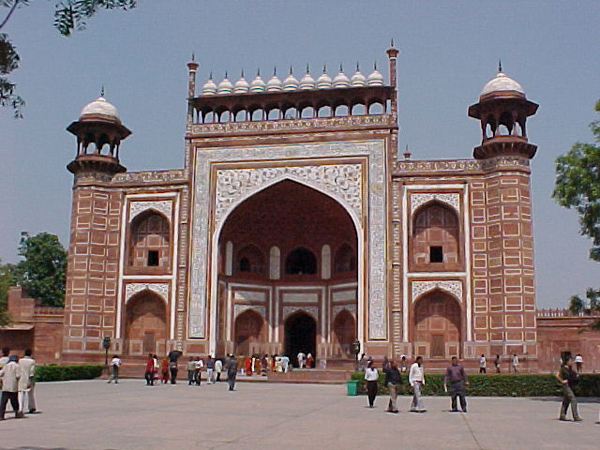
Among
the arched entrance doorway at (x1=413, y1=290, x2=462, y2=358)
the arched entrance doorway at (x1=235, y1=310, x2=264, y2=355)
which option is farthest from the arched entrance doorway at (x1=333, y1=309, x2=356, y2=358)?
the arched entrance doorway at (x1=413, y1=290, x2=462, y2=358)

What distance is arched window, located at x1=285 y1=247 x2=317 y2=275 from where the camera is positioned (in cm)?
3209

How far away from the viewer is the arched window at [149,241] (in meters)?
29.3

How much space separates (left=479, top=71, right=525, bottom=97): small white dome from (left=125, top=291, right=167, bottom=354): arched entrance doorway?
48.1ft

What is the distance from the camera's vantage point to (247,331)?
30.6 metres

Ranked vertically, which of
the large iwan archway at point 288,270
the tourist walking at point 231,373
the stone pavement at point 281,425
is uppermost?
the large iwan archway at point 288,270

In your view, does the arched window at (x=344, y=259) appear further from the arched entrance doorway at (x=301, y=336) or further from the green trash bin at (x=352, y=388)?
the green trash bin at (x=352, y=388)

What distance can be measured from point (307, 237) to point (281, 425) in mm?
21164

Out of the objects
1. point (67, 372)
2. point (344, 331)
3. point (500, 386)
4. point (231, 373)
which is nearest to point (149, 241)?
point (67, 372)

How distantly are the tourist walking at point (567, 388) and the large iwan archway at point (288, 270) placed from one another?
17214 millimetres

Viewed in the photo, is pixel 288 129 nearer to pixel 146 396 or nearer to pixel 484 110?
pixel 484 110

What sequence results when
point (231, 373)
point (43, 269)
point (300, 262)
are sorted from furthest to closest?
point (43, 269) → point (300, 262) → point (231, 373)

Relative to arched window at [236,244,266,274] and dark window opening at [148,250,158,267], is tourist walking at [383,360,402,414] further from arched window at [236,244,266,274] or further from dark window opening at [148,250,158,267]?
arched window at [236,244,266,274]

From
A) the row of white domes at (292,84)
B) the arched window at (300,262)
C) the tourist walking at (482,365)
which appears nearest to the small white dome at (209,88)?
the row of white domes at (292,84)

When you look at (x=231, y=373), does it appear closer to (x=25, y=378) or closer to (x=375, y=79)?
(x=25, y=378)
